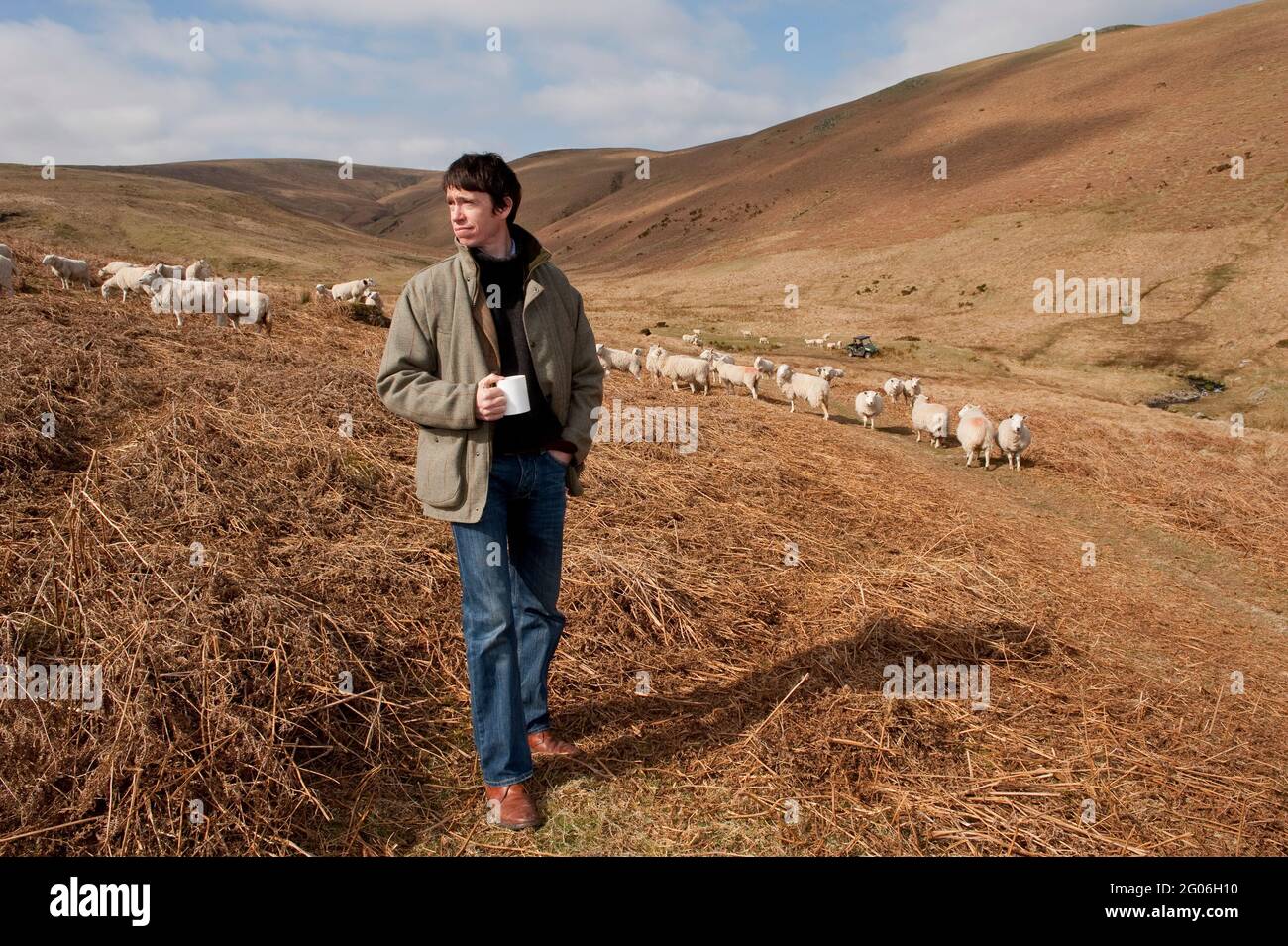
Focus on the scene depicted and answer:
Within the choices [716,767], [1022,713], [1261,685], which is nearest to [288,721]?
[716,767]

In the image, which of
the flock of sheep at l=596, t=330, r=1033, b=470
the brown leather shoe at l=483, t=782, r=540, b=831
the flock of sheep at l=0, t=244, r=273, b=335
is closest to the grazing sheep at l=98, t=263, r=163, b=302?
the flock of sheep at l=0, t=244, r=273, b=335

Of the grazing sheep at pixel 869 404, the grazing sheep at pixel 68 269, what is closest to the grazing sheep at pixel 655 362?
the grazing sheep at pixel 869 404

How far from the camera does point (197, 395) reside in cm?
620

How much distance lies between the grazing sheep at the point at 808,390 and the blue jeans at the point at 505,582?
9.83 m

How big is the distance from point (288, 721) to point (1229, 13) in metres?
76.5

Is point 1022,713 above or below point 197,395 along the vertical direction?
below

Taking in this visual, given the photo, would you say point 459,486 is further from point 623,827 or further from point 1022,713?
point 1022,713

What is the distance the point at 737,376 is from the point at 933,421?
4.11m

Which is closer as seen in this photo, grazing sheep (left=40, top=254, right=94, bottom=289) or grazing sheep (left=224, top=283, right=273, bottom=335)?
grazing sheep (left=224, top=283, right=273, bottom=335)

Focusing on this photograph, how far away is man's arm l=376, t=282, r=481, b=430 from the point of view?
2.92 m

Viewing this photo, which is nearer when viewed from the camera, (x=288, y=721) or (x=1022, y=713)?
(x=288, y=721)

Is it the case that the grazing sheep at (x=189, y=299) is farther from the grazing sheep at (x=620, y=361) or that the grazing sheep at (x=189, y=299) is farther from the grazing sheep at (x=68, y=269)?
the grazing sheep at (x=620, y=361)

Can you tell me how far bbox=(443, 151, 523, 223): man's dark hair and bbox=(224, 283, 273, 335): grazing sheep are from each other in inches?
310

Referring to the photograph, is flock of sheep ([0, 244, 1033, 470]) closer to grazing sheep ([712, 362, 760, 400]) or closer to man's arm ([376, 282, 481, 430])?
grazing sheep ([712, 362, 760, 400])
